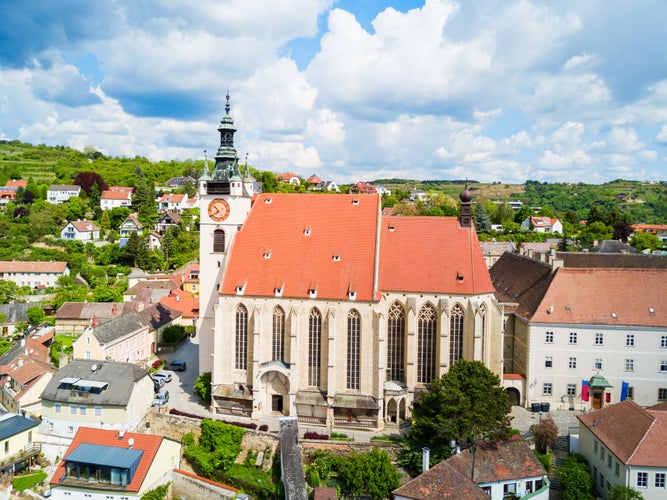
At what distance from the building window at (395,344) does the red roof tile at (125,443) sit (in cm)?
1950

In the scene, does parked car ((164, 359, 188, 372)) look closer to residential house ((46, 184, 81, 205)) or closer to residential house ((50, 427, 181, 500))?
residential house ((50, 427, 181, 500))

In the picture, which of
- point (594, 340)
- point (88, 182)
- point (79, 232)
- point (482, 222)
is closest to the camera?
point (594, 340)

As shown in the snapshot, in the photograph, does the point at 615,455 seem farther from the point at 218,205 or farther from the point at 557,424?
the point at 218,205

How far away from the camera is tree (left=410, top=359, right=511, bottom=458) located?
120 ft

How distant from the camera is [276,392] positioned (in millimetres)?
46000

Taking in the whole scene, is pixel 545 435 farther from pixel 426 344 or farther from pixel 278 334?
pixel 278 334

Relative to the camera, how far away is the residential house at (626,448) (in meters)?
33.5

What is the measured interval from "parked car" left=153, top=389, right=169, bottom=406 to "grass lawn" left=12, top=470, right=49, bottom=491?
9.95 m

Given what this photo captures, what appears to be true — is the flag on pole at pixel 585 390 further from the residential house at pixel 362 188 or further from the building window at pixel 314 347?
the residential house at pixel 362 188

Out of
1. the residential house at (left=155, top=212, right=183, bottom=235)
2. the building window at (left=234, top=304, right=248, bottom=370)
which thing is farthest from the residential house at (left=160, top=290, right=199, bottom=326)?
the residential house at (left=155, top=212, right=183, bottom=235)

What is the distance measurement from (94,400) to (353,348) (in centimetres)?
2184

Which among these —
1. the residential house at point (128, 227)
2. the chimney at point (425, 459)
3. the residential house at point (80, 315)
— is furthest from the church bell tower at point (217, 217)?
the residential house at point (128, 227)

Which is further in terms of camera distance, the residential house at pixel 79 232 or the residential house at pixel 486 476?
the residential house at pixel 79 232

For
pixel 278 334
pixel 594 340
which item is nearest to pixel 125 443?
pixel 278 334
